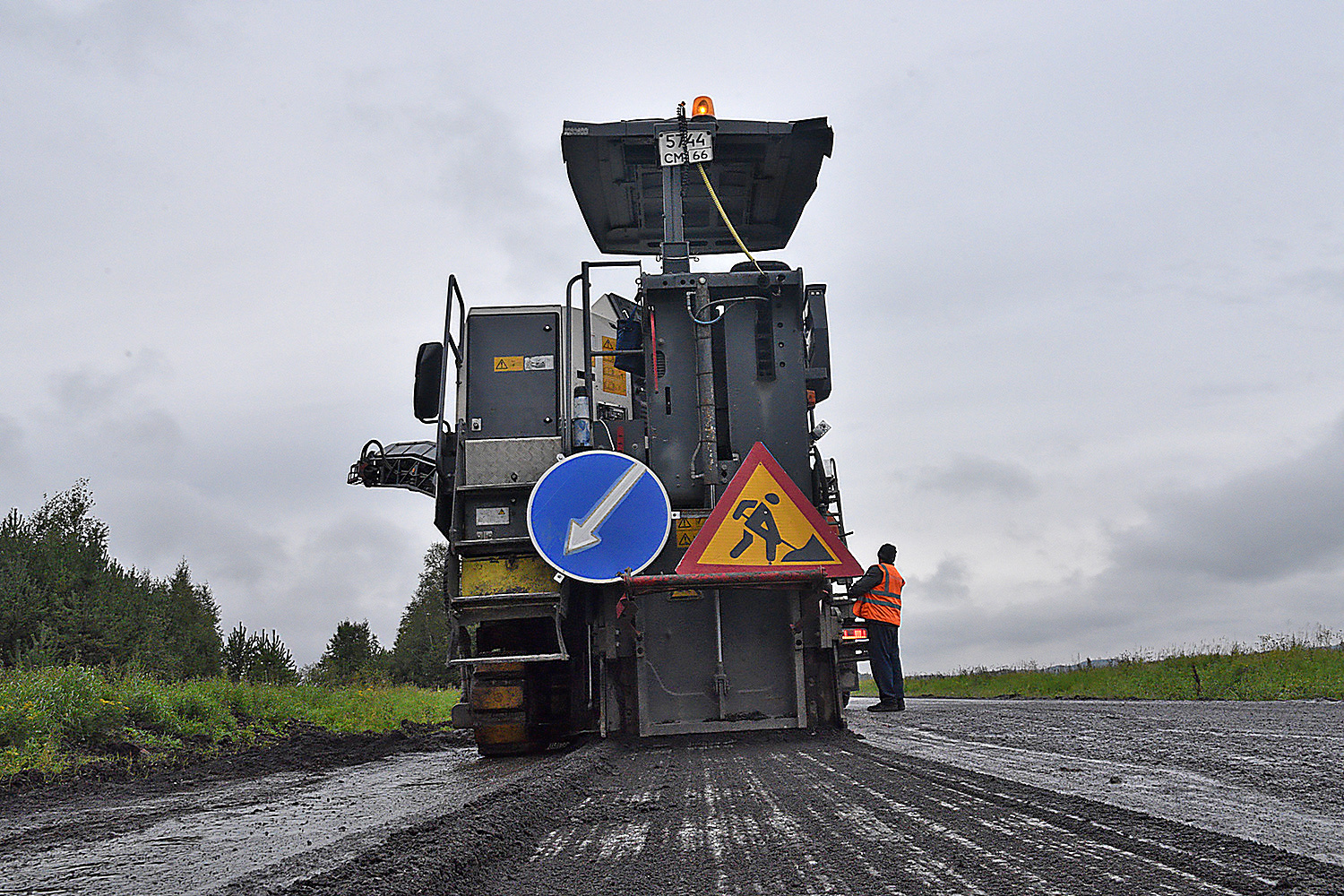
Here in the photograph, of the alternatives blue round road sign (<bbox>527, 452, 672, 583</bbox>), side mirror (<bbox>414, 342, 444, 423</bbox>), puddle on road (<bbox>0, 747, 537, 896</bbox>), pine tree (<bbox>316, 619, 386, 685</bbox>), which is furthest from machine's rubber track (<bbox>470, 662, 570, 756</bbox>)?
pine tree (<bbox>316, 619, 386, 685</bbox>)

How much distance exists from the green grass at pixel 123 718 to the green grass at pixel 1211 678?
8.05 metres

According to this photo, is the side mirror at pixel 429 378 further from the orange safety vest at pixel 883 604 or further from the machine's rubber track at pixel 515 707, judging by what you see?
the orange safety vest at pixel 883 604

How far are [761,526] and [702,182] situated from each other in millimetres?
3293

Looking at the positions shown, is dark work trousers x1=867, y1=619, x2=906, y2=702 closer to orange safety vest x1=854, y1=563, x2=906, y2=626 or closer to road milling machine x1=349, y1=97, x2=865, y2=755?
orange safety vest x1=854, y1=563, x2=906, y2=626

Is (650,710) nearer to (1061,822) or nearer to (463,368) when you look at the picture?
(463,368)

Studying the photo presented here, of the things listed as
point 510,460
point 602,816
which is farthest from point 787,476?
point 602,816

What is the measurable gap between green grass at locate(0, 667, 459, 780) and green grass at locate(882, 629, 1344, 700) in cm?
805

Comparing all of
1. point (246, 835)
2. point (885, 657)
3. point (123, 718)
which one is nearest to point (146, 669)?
point (123, 718)

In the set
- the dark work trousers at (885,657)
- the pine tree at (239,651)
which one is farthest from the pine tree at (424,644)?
the dark work trousers at (885,657)

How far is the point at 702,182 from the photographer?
8.44 meters

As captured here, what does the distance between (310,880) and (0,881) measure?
122cm

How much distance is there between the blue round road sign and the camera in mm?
6348

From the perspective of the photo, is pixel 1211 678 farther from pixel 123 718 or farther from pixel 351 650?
pixel 351 650

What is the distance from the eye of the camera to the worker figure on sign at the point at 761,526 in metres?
6.41
